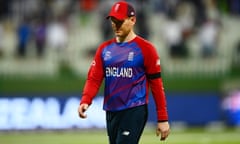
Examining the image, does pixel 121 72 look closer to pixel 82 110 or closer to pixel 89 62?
pixel 82 110

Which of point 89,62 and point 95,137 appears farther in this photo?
point 89,62

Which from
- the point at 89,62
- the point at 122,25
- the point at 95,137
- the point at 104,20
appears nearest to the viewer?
the point at 122,25

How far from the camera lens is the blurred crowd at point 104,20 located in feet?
72.7

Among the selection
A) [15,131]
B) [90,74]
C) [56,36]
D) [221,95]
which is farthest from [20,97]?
[90,74]

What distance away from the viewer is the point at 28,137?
18.8m

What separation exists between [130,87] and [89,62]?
542 inches

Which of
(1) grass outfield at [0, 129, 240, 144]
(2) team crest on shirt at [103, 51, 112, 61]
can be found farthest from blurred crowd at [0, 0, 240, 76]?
(2) team crest on shirt at [103, 51, 112, 61]

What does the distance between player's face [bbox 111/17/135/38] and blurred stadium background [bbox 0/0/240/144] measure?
10.8 m

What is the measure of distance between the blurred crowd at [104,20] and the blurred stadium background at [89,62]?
29 mm

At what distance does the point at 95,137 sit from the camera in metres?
18.3

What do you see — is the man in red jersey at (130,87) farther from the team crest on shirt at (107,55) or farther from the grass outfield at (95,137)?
the grass outfield at (95,137)

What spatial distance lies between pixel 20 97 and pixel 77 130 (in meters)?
1.94

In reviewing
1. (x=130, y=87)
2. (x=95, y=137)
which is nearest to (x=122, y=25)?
(x=130, y=87)

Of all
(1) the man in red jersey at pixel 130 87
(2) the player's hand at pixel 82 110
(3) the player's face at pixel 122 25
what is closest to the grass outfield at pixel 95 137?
(1) the man in red jersey at pixel 130 87
